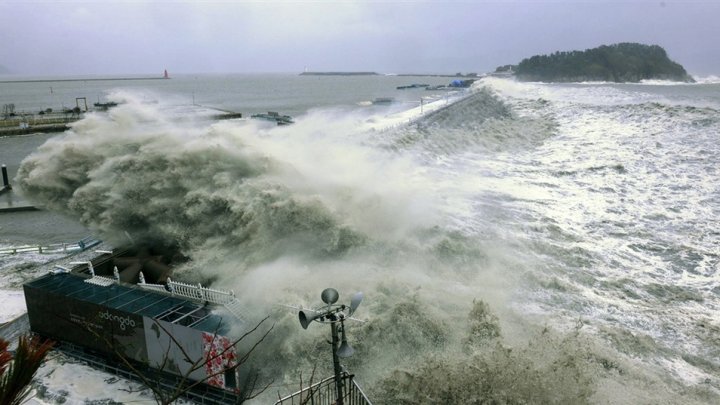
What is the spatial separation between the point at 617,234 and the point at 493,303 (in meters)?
6.40

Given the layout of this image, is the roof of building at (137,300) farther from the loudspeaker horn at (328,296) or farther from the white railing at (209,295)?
the loudspeaker horn at (328,296)

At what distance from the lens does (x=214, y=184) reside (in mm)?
14984

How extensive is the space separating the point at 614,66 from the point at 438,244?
89102 mm

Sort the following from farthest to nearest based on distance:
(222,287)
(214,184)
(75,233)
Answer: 1. (75,233)
2. (214,184)
3. (222,287)

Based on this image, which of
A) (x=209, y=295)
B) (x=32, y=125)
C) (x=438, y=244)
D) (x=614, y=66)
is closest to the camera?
(x=209, y=295)

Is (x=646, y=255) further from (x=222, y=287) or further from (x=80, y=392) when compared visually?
(x=80, y=392)

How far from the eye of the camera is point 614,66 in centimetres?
8794

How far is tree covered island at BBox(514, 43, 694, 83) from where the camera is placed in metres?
87.1

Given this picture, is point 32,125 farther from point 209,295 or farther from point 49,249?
point 209,295

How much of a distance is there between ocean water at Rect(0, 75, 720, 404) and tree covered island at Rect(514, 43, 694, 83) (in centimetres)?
7246

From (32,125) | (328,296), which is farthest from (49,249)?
(32,125)

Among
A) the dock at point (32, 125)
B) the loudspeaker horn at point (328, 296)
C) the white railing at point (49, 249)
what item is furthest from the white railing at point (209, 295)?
the dock at point (32, 125)

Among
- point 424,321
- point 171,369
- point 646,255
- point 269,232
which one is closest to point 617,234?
point 646,255

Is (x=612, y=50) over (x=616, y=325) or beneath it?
over
